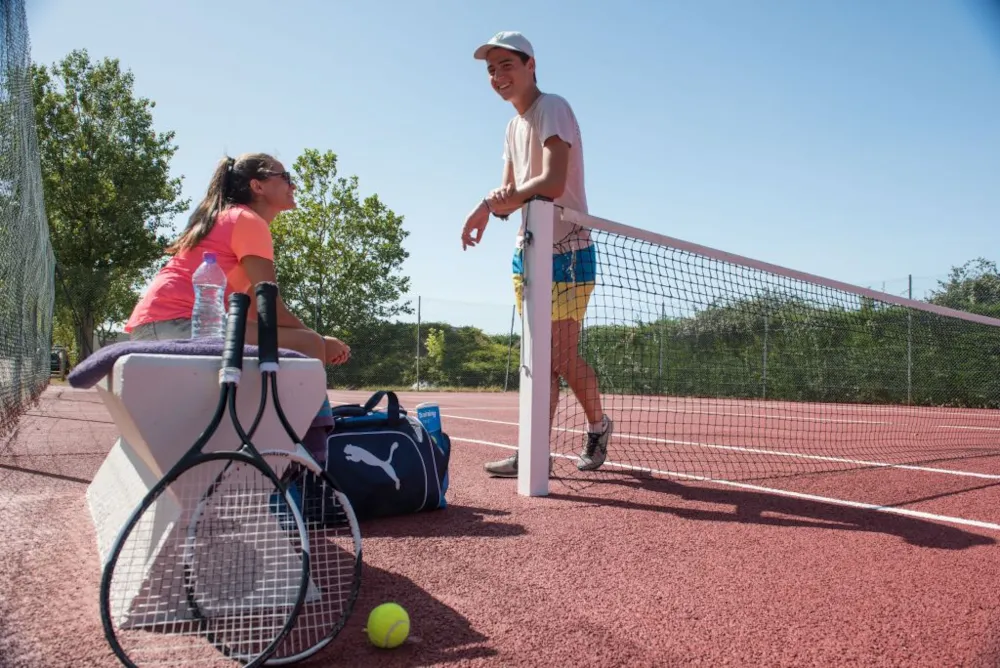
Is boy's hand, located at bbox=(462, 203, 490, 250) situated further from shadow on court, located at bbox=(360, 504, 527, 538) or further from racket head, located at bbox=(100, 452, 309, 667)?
racket head, located at bbox=(100, 452, 309, 667)

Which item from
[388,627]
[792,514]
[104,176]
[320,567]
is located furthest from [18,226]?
[104,176]

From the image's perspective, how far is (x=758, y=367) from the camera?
34.9 ft

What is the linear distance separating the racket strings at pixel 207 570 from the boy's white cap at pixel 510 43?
10.4ft

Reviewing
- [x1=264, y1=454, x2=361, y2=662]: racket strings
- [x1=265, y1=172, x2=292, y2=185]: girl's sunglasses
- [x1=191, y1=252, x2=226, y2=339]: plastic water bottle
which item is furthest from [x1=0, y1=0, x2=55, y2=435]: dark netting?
[x1=264, y1=454, x2=361, y2=662]: racket strings

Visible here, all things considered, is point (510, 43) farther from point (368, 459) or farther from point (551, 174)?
point (368, 459)

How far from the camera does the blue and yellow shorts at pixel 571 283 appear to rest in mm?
4395

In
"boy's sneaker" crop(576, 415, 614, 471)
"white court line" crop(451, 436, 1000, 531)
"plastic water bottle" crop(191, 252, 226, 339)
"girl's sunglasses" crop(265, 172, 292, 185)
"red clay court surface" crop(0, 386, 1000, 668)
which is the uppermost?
"girl's sunglasses" crop(265, 172, 292, 185)

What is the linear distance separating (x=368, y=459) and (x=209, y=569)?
1347 millimetres

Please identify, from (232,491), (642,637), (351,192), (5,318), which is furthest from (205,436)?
(351,192)

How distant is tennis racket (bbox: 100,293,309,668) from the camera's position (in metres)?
1.86

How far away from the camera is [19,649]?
1.93 metres

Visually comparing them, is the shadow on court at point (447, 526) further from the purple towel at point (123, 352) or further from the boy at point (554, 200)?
the purple towel at point (123, 352)

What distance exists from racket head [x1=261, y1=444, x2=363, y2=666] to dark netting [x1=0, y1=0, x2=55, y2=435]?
14.3ft

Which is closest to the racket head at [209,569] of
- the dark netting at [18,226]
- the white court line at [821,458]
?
the white court line at [821,458]
